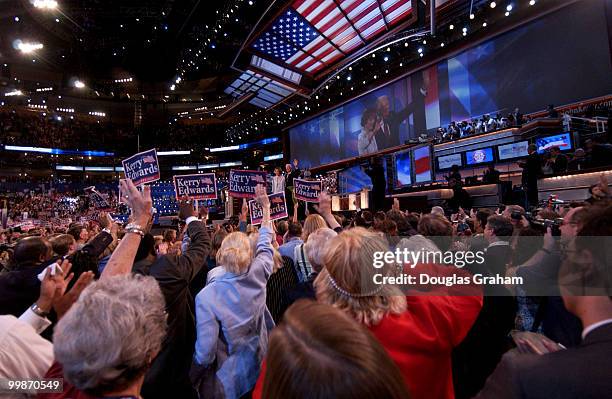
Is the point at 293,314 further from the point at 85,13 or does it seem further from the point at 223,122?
the point at 223,122

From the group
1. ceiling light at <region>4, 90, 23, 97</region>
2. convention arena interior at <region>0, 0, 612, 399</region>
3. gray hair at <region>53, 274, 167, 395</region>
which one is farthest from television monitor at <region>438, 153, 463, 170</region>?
ceiling light at <region>4, 90, 23, 97</region>

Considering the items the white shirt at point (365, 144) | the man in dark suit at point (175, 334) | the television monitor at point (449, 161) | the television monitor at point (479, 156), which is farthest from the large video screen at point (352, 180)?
the man in dark suit at point (175, 334)

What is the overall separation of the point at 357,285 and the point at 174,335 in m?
1.41

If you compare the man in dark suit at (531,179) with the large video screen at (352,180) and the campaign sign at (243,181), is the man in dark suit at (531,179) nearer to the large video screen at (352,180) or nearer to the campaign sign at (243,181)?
the campaign sign at (243,181)

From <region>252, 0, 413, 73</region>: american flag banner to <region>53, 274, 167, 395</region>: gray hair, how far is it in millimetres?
12440

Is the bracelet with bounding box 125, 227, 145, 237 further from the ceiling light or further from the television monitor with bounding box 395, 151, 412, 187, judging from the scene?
the ceiling light

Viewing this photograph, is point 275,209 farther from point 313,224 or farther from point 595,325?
point 595,325

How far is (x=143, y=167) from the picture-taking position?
188 inches

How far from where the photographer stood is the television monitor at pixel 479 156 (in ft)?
34.8

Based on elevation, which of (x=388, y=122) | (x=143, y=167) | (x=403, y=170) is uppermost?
(x=388, y=122)

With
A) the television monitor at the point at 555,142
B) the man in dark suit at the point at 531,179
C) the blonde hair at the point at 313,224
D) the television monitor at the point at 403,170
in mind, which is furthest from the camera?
the television monitor at the point at 403,170

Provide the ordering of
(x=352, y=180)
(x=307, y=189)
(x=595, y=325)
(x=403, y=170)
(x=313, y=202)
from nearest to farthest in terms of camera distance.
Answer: (x=595, y=325), (x=307, y=189), (x=313, y=202), (x=403, y=170), (x=352, y=180)

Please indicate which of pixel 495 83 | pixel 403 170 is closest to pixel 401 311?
pixel 403 170

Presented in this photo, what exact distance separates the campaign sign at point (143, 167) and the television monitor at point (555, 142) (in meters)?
9.23
